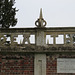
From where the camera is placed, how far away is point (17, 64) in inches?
302

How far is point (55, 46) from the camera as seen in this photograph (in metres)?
7.63

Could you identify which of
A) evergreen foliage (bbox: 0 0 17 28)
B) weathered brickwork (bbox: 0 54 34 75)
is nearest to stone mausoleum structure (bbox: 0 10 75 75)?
weathered brickwork (bbox: 0 54 34 75)

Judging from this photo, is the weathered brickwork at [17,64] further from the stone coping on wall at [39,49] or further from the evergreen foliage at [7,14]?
the evergreen foliage at [7,14]

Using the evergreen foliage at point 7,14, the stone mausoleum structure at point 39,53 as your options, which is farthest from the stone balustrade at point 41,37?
the evergreen foliage at point 7,14

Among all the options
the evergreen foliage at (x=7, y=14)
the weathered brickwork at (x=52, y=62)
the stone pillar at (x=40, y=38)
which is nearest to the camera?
the weathered brickwork at (x=52, y=62)

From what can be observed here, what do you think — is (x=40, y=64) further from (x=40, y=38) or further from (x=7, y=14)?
(x=7, y=14)

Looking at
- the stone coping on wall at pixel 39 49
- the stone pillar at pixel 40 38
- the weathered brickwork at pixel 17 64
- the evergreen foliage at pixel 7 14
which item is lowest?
the weathered brickwork at pixel 17 64

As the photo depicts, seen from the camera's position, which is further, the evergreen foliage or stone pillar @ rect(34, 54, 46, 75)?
the evergreen foliage

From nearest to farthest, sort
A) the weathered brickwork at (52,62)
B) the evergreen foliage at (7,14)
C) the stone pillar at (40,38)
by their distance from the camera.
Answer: the weathered brickwork at (52,62) → the stone pillar at (40,38) → the evergreen foliage at (7,14)

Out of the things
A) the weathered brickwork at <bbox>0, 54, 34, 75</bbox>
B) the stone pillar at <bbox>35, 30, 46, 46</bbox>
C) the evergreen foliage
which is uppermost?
the evergreen foliage

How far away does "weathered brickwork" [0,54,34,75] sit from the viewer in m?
7.59

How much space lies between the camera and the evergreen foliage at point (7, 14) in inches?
714

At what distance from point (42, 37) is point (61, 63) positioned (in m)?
1.22

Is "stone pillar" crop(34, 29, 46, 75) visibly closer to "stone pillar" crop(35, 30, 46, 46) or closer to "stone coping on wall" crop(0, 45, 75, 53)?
"stone pillar" crop(35, 30, 46, 46)
